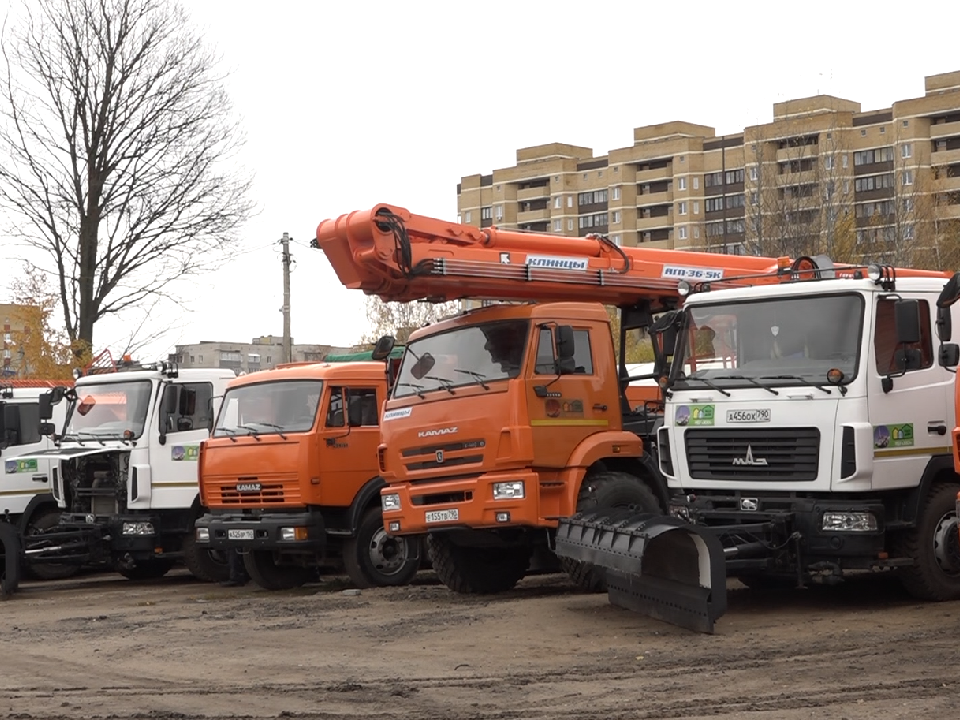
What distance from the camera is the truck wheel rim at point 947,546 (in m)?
12.2

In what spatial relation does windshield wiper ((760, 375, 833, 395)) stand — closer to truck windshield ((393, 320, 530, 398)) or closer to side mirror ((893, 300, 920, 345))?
side mirror ((893, 300, 920, 345))

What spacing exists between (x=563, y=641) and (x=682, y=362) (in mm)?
2991

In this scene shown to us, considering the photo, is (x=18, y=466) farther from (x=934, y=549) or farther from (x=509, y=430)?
(x=934, y=549)

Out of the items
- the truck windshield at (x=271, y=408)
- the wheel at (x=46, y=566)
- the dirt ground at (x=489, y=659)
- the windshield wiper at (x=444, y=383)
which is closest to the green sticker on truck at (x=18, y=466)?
the wheel at (x=46, y=566)

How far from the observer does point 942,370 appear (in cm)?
→ 1243

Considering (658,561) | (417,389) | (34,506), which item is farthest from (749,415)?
(34,506)

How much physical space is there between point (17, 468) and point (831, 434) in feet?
40.6

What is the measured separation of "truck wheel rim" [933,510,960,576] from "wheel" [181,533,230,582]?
31.6 ft

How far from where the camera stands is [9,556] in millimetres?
17672

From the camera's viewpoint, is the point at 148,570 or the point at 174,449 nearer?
the point at 174,449

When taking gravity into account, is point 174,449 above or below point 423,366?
below

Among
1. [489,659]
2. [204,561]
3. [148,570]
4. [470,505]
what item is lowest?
[148,570]

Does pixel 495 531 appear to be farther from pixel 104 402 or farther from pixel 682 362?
pixel 104 402

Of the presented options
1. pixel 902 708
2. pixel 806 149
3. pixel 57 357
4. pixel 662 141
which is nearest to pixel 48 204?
pixel 57 357
